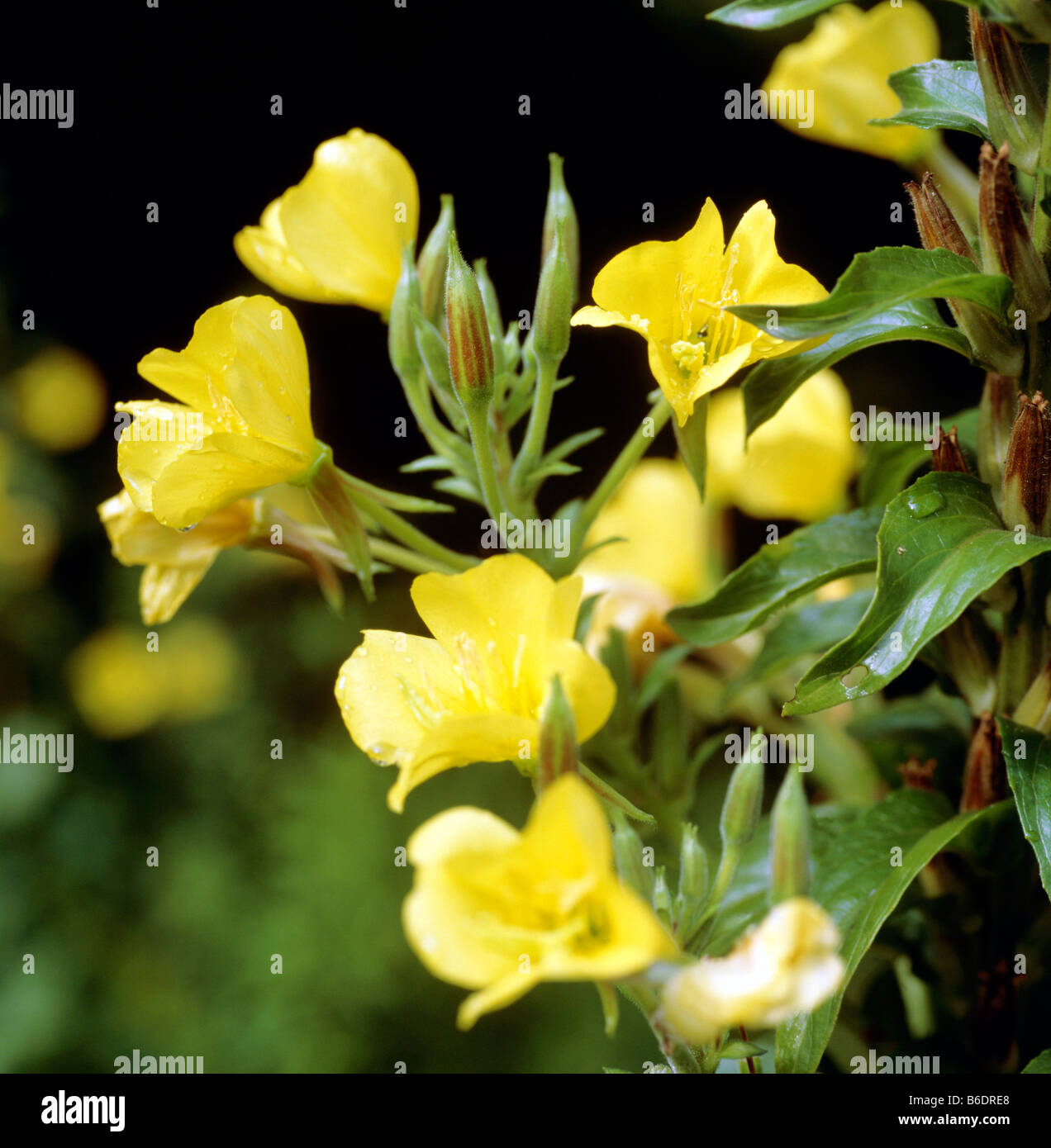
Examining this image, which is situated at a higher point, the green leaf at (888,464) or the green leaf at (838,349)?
the green leaf at (838,349)

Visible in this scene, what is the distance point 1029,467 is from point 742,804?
0.23 m

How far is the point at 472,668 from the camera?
0.59 m

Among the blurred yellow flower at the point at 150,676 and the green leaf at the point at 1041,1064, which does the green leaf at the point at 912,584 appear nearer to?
the green leaf at the point at 1041,1064

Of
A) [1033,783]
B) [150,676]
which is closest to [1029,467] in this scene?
[1033,783]

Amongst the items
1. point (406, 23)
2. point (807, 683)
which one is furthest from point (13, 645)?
point (807, 683)

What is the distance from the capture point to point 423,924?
0.44 m

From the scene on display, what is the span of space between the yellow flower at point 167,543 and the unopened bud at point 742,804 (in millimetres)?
394

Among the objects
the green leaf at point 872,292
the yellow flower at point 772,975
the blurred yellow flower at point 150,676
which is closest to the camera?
A: the yellow flower at point 772,975

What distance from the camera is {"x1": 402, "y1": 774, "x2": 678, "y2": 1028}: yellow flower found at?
43 centimetres

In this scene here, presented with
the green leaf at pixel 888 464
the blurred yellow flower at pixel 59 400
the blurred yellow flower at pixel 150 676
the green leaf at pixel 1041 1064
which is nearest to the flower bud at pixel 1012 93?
the green leaf at pixel 888 464

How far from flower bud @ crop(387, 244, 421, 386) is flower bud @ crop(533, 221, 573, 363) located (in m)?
0.07

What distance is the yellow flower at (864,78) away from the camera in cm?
94

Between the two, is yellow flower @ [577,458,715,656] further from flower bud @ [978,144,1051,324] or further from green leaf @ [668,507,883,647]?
flower bud @ [978,144,1051,324]
